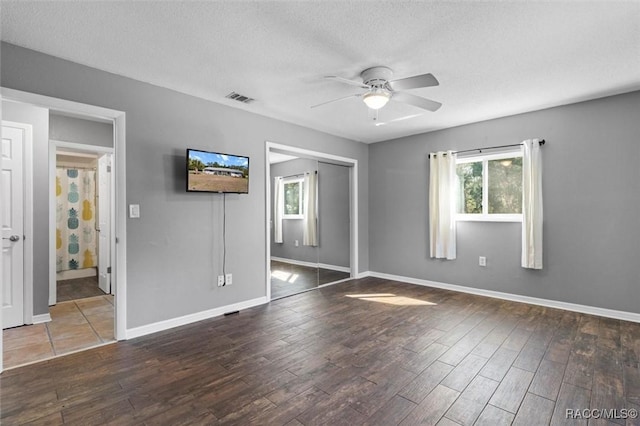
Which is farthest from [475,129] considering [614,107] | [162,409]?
[162,409]

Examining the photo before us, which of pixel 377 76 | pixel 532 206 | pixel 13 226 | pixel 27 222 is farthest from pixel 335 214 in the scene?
pixel 13 226

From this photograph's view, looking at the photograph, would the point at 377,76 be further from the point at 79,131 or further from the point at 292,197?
the point at 79,131

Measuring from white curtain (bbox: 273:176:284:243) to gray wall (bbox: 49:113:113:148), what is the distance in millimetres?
2558

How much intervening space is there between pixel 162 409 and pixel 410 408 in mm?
1544

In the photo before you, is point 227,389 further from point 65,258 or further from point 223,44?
point 65,258

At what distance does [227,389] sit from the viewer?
2.13 metres

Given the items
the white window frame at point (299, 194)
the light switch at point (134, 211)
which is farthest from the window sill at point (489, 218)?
the light switch at point (134, 211)

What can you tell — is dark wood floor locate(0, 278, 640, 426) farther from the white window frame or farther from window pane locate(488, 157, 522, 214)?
the white window frame

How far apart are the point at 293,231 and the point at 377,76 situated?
330 cm

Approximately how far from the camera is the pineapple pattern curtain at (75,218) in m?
5.73

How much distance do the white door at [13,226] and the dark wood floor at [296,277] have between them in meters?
2.84

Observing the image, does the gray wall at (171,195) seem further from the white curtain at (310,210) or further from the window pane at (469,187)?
the window pane at (469,187)

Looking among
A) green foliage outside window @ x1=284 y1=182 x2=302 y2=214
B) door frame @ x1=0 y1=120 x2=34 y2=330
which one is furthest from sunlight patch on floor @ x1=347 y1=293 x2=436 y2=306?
door frame @ x1=0 y1=120 x2=34 y2=330

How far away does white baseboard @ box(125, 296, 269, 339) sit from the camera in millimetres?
3041
